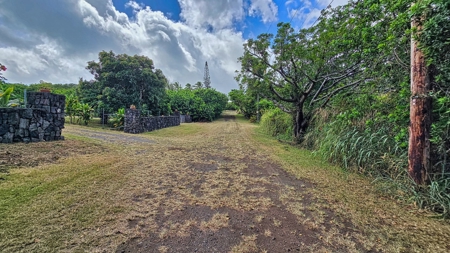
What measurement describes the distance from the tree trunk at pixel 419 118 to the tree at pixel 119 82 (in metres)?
15.7

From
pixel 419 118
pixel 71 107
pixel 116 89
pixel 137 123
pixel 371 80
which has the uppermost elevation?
pixel 116 89

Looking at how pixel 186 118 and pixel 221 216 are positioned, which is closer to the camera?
pixel 221 216

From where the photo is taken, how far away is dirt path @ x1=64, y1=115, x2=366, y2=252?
1699 millimetres

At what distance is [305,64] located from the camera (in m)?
7.19

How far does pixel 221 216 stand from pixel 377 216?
1.91m

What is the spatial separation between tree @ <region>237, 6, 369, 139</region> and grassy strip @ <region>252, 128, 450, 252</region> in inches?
141

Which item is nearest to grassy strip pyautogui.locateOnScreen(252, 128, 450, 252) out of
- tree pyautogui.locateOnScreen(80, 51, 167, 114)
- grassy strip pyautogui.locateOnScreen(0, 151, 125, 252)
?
grassy strip pyautogui.locateOnScreen(0, 151, 125, 252)

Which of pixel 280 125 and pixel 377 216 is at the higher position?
pixel 280 125

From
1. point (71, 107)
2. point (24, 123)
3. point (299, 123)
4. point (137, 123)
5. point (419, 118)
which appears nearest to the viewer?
point (419, 118)

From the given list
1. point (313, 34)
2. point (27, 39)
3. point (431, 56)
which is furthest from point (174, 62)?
point (431, 56)

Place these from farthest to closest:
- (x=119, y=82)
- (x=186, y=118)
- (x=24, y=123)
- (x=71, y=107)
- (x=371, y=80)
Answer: (x=186, y=118), (x=119, y=82), (x=71, y=107), (x=24, y=123), (x=371, y=80)

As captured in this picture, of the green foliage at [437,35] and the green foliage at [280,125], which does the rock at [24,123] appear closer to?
the green foliage at [437,35]

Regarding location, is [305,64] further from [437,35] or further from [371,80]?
[437,35]

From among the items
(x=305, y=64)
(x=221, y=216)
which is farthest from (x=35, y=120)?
(x=305, y=64)
